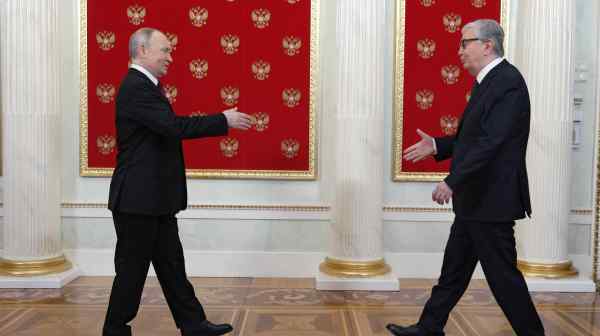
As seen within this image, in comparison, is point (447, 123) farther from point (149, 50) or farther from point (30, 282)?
point (30, 282)

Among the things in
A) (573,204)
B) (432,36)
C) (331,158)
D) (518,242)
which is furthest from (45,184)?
(573,204)

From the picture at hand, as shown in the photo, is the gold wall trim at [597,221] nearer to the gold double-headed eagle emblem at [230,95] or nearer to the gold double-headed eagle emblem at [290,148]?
the gold double-headed eagle emblem at [290,148]

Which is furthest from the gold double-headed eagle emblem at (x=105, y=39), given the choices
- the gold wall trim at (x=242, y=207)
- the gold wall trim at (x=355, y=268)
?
the gold wall trim at (x=355, y=268)

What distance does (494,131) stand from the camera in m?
2.87

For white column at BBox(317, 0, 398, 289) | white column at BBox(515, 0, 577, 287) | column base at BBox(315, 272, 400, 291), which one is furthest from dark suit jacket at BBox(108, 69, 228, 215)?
white column at BBox(515, 0, 577, 287)

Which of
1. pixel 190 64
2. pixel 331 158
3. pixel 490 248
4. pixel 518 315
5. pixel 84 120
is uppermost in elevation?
pixel 190 64

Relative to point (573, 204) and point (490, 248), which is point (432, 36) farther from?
point (490, 248)

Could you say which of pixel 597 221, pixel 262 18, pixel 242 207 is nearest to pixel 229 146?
pixel 242 207

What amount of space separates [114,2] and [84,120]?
104 cm

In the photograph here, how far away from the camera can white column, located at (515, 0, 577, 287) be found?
15.4ft

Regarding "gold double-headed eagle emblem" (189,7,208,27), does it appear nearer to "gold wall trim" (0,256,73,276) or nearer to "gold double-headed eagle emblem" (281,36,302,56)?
"gold double-headed eagle emblem" (281,36,302,56)

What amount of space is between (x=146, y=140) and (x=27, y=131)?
209cm

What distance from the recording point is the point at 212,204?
202 inches

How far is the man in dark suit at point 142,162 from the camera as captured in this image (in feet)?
9.89
